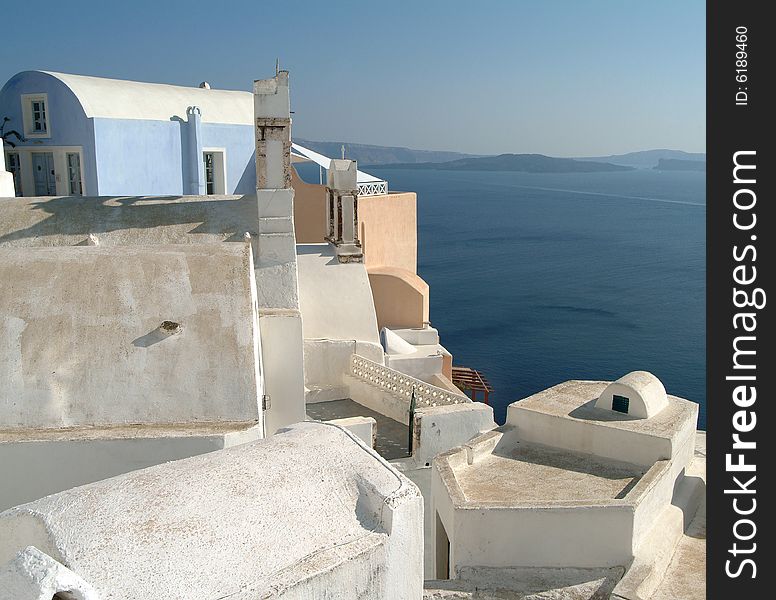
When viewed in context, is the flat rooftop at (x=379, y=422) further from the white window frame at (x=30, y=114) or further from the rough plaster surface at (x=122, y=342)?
the white window frame at (x=30, y=114)

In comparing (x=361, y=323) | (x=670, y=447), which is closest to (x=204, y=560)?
(x=670, y=447)

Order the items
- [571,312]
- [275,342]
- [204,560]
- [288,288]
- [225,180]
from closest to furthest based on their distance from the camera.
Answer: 1. [204,560]
2. [275,342]
3. [288,288]
4. [225,180]
5. [571,312]

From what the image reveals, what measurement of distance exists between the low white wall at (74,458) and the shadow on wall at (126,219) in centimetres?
515

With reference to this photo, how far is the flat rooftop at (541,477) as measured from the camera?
10180 mm

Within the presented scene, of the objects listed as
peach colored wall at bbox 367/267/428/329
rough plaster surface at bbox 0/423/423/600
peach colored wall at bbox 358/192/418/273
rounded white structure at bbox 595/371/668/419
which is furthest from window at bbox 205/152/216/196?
rough plaster surface at bbox 0/423/423/600

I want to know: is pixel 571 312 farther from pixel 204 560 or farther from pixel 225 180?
pixel 204 560

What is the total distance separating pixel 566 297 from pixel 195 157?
153 feet

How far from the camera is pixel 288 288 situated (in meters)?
13.5

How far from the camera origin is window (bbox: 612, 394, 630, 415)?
37.6 feet

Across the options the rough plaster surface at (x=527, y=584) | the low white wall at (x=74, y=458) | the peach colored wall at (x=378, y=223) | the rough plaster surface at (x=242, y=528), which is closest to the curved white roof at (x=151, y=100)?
the peach colored wall at (x=378, y=223)

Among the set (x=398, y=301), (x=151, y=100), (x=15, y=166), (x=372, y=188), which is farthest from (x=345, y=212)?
(x=372, y=188)

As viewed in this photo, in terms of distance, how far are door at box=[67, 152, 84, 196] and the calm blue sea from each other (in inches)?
877
